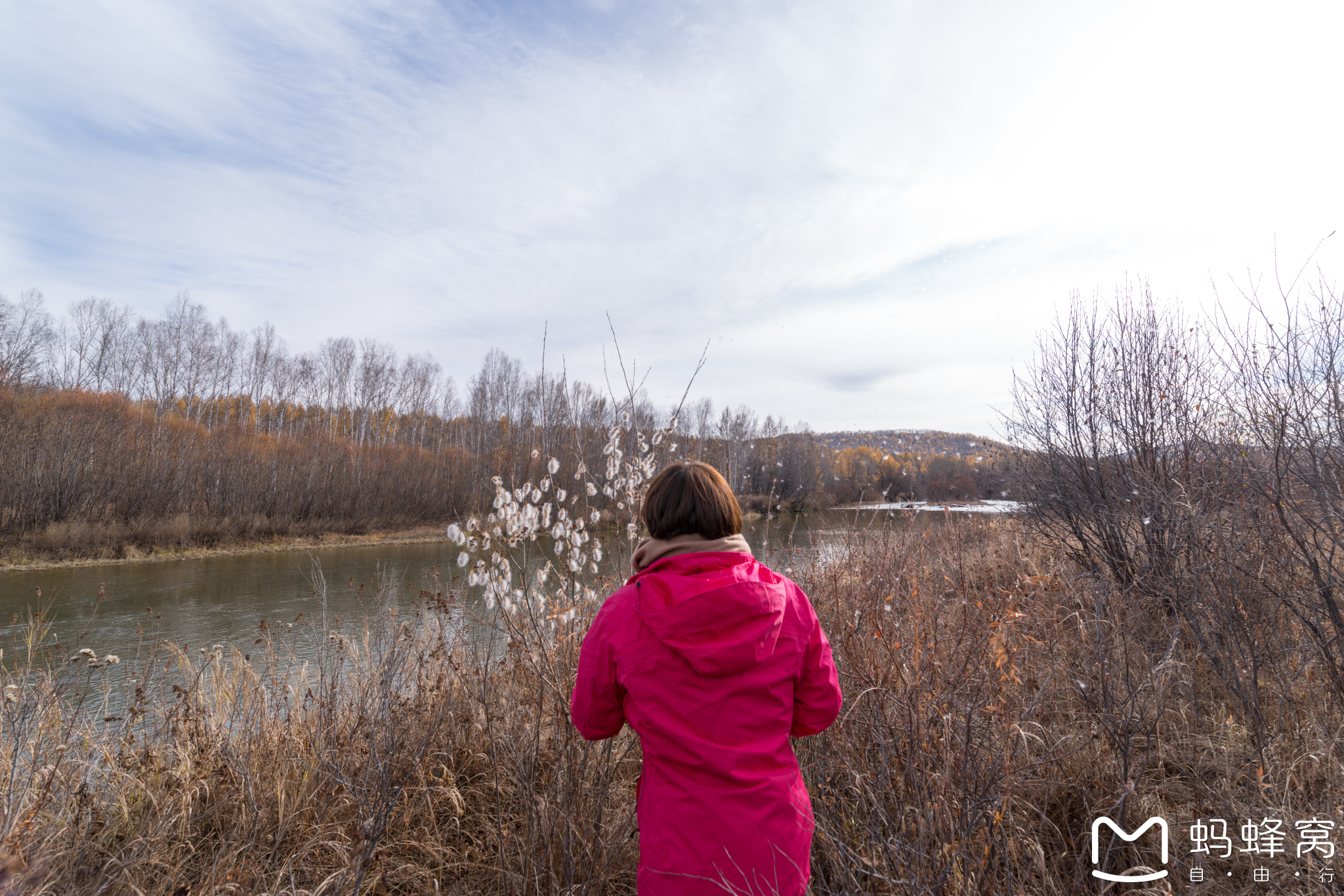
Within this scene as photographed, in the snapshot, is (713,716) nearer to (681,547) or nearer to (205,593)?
(681,547)

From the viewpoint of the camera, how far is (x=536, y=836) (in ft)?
7.86

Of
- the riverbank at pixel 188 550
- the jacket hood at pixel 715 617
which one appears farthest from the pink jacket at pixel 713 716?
the riverbank at pixel 188 550

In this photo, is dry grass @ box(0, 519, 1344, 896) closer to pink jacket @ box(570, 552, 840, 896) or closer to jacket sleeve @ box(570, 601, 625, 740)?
pink jacket @ box(570, 552, 840, 896)

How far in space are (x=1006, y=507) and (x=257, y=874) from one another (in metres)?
9.27

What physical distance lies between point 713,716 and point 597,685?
12.6 inches

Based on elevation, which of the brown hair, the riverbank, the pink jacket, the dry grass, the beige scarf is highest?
the brown hair

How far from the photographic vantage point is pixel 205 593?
13320mm

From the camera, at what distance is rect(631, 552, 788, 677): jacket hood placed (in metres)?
1.42

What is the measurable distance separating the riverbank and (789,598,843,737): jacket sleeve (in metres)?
16.6

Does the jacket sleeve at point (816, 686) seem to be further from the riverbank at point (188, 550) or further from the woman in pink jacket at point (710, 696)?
the riverbank at point (188, 550)

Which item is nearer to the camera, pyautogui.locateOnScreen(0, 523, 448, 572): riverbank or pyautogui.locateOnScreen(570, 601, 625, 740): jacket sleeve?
pyautogui.locateOnScreen(570, 601, 625, 740): jacket sleeve

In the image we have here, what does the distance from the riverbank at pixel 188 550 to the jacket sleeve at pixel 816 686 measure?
54.6 ft

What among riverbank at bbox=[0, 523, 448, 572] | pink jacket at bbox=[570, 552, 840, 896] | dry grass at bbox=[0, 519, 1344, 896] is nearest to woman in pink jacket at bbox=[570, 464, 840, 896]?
pink jacket at bbox=[570, 552, 840, 896]

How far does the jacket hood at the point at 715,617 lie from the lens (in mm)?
1415
